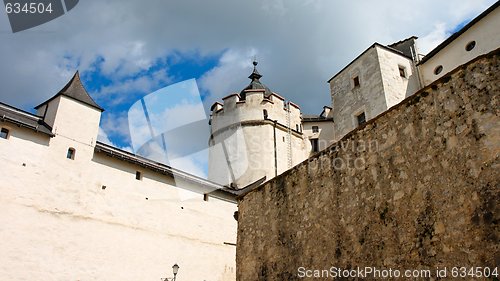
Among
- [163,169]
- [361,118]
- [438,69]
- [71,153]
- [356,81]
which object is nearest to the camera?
[71,153]

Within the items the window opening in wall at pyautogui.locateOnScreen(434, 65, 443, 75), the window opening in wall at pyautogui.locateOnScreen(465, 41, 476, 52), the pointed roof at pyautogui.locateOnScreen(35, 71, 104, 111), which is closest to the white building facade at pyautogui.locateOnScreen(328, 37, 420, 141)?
the window opening in wall at pyautogui.locateOnScreen(434, 65, 443, 75)

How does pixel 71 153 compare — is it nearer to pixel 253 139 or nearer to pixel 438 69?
pixel 253 139

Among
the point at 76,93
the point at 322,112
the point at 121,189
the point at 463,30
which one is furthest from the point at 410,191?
the point at 322,112

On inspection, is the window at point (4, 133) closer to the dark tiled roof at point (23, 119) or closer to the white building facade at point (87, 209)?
the white building facade at point (87, 209)

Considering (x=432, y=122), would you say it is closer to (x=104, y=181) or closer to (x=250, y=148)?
(x=104, y=181)

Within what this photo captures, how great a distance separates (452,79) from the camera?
418 cm

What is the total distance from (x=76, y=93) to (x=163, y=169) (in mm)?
6126

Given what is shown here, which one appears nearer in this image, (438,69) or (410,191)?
(410,191)

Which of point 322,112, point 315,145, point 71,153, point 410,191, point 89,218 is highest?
point 322,112

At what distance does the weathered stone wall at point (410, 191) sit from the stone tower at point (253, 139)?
68.6ft

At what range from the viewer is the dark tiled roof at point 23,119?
Answer: 53.8ft

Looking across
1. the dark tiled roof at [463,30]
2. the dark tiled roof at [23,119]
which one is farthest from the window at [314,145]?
the dark tiled roof at [23,119]

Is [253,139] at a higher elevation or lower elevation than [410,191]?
higher

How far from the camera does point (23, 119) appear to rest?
1738 centimetres
